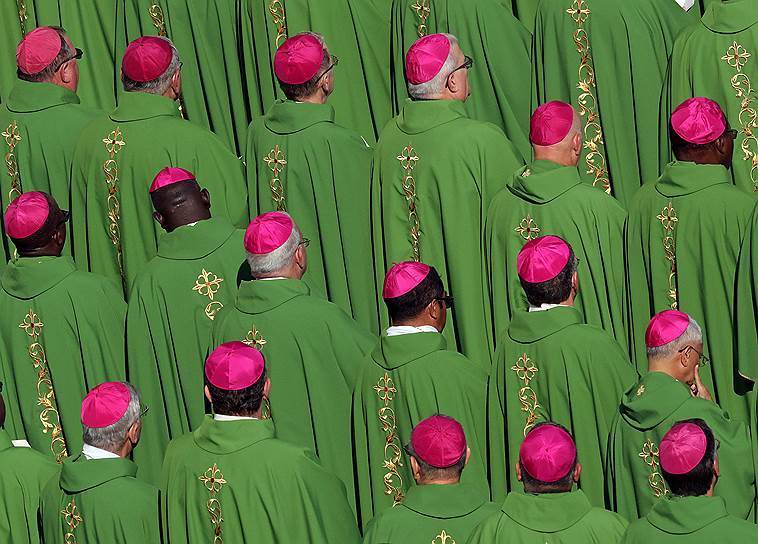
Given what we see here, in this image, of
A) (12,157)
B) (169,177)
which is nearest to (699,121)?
(169,177)

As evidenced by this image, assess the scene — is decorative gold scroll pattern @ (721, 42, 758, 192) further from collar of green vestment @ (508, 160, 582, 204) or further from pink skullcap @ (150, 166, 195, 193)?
pink skullcap @ (150, 166, 195, 193)

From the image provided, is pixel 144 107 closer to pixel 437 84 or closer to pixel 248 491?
pixel 437 84

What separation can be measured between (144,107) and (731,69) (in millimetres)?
2672

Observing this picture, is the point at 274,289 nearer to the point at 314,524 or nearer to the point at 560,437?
the point at 314,524

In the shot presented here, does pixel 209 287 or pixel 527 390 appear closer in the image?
pixel 527 390

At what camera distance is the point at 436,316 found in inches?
395

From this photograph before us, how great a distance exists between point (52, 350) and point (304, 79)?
5.40 feet

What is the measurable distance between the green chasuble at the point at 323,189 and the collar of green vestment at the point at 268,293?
979 mm

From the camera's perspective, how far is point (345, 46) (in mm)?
12531

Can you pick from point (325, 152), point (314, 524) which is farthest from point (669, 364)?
point (325, 152)

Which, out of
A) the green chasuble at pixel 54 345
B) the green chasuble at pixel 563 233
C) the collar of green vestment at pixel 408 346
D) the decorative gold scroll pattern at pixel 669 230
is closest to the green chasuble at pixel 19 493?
the green chasuble at pixel 54 345

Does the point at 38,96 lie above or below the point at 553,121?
below

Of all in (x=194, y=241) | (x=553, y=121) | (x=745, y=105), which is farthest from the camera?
(x=745, y=105)

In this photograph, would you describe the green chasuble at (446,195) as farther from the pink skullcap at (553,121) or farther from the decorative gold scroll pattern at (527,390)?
the decorative gold scroll pattern at (527,390)
